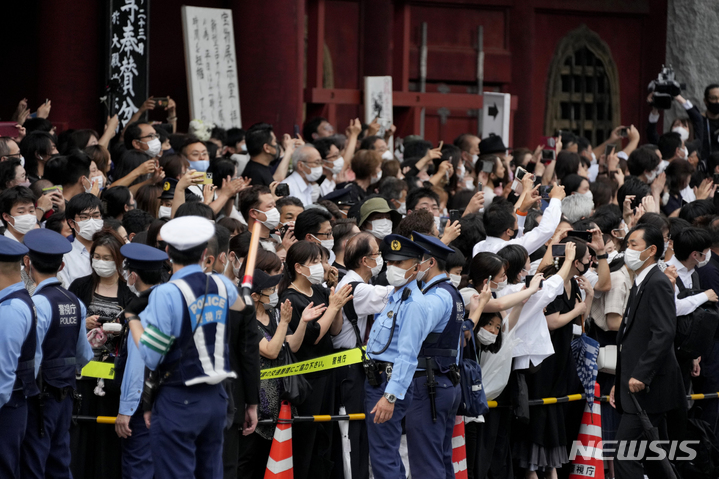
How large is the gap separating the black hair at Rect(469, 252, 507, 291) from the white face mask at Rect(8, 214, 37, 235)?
9.57 feet

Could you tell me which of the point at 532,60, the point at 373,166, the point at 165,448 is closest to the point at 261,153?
the point at 373,166

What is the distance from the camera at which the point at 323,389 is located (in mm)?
6383

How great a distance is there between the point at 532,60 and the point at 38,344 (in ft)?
37.5

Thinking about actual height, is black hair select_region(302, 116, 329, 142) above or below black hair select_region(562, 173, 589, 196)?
above

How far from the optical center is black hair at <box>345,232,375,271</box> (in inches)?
258

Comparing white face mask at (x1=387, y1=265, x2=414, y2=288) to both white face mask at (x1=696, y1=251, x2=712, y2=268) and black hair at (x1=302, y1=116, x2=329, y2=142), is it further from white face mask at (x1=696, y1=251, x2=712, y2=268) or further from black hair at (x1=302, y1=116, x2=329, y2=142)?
black hair at (x1=302, y1=116, x2=329, y2=142)

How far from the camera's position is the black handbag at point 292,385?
238 inches

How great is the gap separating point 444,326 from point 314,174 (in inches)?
140

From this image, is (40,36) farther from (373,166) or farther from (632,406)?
(632,406)

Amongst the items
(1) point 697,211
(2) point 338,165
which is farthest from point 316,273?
(1) point 697,211

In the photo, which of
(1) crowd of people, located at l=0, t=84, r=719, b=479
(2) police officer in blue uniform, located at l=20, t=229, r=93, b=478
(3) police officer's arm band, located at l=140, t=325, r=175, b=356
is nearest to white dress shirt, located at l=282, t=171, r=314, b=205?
(1) crowd of people, located at l=0, t=84, r=719, b=479

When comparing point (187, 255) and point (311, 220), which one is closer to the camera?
point (187, 255)

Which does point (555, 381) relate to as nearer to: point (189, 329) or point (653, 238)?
point (653, 238)

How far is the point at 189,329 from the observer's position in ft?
15.7
